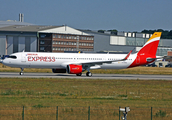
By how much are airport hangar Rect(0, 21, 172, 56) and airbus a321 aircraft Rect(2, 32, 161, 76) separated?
82.4 metres

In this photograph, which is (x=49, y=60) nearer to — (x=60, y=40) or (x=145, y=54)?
(x=145, y=54)

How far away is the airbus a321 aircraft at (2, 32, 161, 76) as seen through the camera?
175 ft

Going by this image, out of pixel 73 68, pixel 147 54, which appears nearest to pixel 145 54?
pixel 147 54

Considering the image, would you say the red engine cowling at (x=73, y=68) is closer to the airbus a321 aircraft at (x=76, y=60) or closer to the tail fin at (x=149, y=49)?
the airbus a321 aircraft at (x=76, y=60)

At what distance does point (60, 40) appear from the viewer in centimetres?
14750

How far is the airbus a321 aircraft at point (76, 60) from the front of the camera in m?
53.4

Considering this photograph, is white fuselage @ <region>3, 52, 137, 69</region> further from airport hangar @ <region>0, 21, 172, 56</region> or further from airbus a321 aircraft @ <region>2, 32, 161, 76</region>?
airport hangar @ <region>0, 21, 172, 56</region>

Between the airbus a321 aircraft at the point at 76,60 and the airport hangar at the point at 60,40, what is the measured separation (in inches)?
3244

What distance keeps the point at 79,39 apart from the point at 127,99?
12720 cm

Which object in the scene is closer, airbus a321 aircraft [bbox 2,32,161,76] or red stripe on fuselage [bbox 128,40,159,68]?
airbus a321 aircraft [bbox 2,32,161,76]

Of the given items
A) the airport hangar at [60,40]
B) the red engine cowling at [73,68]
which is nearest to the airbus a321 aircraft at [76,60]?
the red engine cowling at [73,68]

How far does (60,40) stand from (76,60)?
92.5 m

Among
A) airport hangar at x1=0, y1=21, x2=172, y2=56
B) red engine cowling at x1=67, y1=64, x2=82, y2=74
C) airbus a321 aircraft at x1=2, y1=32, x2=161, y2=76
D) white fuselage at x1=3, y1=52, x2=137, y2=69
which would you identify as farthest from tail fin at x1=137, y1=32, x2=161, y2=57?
airport hangar at x1=0, y1=21, x2=172, y2=56

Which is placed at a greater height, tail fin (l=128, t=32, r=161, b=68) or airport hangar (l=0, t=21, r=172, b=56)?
airport hangar (l=0, t=21, r=172, b=56)
